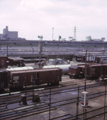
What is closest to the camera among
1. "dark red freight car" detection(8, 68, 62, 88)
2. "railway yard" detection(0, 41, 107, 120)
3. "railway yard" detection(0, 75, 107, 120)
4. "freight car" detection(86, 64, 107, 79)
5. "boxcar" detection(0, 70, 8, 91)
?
"railway yard" detection(0, 75, 107, 120)

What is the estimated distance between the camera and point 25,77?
2102 cm

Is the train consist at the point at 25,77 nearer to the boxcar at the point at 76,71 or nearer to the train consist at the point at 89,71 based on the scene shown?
the boxcar at the point at 76,71

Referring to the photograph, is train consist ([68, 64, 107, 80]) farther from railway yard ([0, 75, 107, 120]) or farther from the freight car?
railway yard ([0, 75, 107, 120])

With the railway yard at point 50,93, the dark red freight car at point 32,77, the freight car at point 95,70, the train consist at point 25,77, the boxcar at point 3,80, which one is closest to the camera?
the railway yard at point 50,93

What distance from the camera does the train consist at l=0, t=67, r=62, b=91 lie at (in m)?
19.9

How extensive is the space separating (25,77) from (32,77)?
1.24 metres

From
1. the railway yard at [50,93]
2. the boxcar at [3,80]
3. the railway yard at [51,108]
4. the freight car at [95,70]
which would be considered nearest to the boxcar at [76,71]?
the railway yard at [50,93]

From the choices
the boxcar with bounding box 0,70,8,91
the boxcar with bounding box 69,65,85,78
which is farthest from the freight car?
the boxcar with bounding box 0,70,8,91

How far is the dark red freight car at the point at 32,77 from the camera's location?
67.0 feet

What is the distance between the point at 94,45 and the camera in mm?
112312

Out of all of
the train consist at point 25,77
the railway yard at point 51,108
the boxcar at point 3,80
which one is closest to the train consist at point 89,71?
the train consist at point 25,77

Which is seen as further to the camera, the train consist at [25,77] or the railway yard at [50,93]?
the train consist at [25,77]

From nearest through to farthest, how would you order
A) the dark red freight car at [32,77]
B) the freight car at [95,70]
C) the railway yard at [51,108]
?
the railway yard at [51,108] < the dark red freight car at [32,77] < the freight car at [95,70]

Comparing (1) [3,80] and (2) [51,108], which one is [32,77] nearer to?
(1) [3,80]
